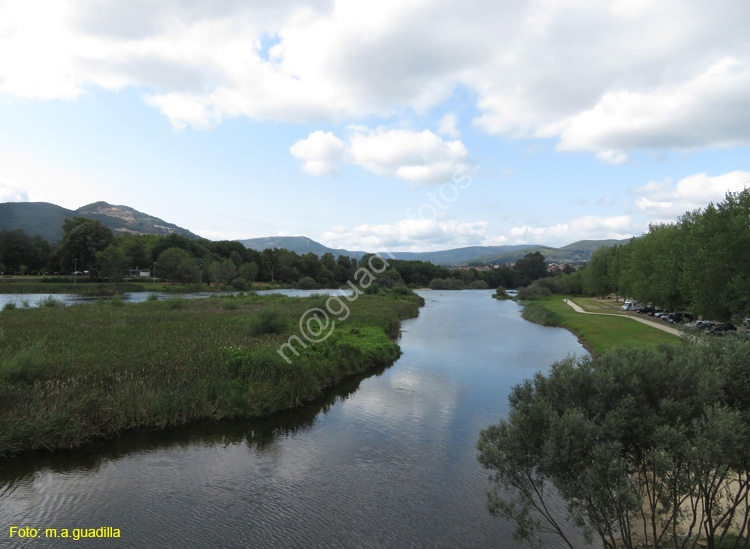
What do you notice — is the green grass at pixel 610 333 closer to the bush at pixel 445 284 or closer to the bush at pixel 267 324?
the bush at pixel 267 324

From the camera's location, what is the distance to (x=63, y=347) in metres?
20.1

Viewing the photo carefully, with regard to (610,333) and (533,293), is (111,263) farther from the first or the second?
(610,333)

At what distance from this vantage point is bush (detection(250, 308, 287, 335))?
2723 cm

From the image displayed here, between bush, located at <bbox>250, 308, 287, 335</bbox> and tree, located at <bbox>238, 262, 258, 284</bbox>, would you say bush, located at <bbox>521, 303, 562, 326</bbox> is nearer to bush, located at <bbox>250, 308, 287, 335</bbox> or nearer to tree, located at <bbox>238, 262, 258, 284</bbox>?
bush, located at <bbox>250, 308, 287, 335</bbox>

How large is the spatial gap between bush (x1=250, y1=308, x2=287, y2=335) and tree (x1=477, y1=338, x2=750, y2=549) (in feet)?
72.4

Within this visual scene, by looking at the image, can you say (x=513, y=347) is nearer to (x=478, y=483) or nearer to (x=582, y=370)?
(x=478, y=483)

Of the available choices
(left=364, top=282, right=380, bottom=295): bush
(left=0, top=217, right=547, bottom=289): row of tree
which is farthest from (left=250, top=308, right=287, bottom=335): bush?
(left=0, top=217, right=547, bottom=289): row of tree

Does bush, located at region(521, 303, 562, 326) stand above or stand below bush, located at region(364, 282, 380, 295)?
below

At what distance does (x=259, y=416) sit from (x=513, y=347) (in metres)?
26.1

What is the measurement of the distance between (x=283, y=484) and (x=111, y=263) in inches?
4904

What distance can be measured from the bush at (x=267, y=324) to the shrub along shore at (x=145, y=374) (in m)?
0.07

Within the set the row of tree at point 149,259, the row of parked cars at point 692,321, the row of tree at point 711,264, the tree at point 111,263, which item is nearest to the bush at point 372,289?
the row of tree at point 149,259

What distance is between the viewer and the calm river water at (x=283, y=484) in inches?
366

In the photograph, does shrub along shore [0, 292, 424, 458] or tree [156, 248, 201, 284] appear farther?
tree [156, 248, 201, 284]
